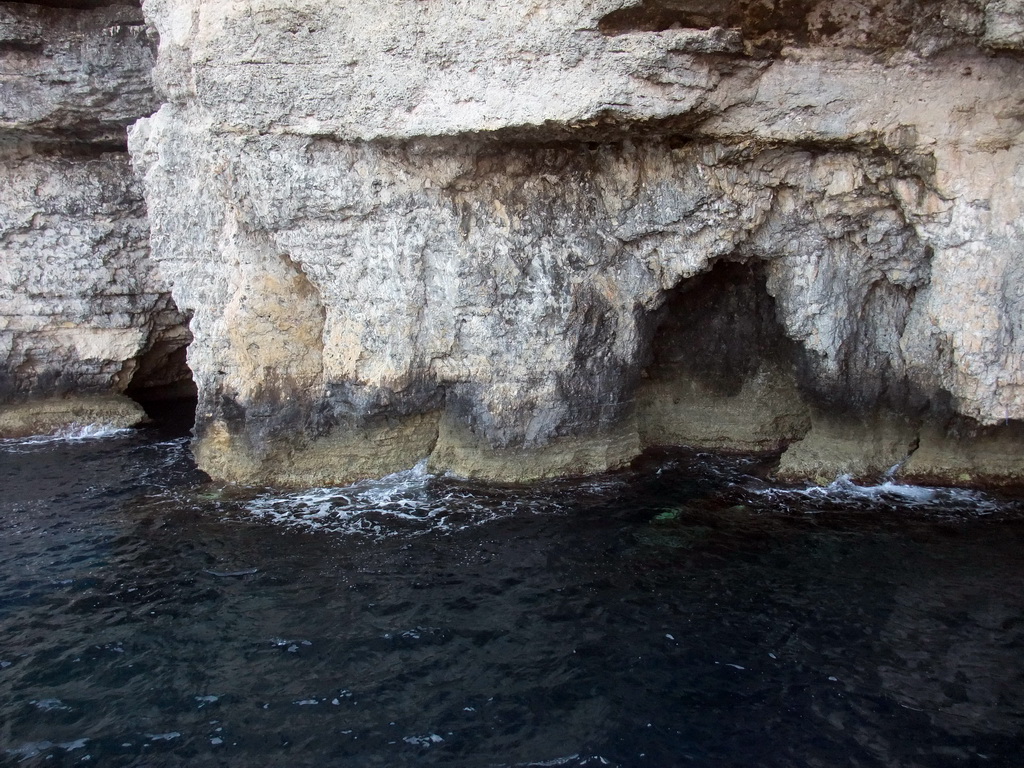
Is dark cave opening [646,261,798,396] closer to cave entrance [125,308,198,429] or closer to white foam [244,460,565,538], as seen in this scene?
white foam [244,460,565,538]

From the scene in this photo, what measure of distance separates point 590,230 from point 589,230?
0.02 m

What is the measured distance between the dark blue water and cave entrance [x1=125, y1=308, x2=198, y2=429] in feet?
21.3

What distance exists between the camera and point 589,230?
13141 mm

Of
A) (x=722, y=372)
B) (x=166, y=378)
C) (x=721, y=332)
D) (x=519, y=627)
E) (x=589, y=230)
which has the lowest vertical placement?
(x=519, y=627)

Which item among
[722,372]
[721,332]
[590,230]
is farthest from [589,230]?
[722,372]

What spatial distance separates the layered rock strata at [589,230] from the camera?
10758 millimetres

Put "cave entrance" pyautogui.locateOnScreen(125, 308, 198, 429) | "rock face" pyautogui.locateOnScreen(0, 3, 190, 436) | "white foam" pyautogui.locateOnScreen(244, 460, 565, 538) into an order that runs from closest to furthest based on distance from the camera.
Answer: "white foam" pyautogui.locateOnScreen(244, 460, 565, 538) < "rock face" pyautogui.locateOnScreen(0, 3, 190, 436) < "cave entrance" pyautogui.locateOnScreen(125, 308, 198, 429)

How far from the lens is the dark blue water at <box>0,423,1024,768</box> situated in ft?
24.0

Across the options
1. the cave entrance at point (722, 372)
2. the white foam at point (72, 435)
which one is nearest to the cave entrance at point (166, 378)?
the white foam at point (72, 435)

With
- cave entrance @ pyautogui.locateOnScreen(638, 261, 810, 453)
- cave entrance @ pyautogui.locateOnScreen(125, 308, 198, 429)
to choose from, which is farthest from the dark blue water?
cave entrance @ pyautogui.locateOnScreen(125, 308, 198, 429)

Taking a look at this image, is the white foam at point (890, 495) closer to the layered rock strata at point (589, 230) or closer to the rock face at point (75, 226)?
the layered rock strata at point (589, 230)

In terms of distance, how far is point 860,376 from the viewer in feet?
42.8

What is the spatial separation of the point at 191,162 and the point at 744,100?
9743 millimetres

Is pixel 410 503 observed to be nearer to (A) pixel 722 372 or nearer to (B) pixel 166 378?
(A) pixel 722 372
